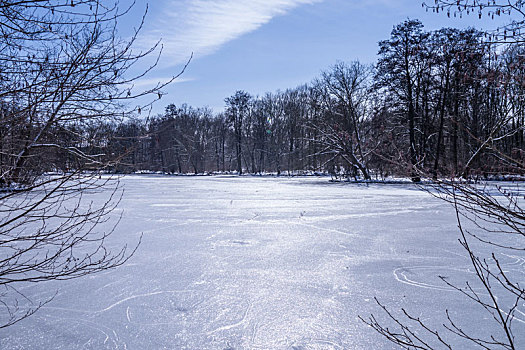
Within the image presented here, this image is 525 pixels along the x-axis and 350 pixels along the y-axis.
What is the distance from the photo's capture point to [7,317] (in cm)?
342

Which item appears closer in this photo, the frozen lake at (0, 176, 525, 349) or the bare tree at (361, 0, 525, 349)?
the bare tree at (361, 0, 525, 349)

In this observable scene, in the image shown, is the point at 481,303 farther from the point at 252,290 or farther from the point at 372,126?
the point at 372,126

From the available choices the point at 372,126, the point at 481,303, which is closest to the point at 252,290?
the point at 481,303

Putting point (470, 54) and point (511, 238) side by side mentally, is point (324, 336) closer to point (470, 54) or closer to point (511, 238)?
point (470, 54)

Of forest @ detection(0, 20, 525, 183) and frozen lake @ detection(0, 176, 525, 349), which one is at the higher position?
forest @ detection(0, 20, 525, 183)

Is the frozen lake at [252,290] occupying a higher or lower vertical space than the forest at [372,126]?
lower

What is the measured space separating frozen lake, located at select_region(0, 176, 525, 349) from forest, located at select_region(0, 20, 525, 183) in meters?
1.33

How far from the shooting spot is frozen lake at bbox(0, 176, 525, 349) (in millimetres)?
3051

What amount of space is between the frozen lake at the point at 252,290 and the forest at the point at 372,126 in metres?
1.33

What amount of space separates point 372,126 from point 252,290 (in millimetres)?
23233

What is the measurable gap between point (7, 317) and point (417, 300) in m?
3.81

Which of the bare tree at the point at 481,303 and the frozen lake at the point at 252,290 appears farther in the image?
the frozen lake at the point at 252,290

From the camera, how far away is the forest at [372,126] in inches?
93.8

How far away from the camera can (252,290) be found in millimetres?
4043
